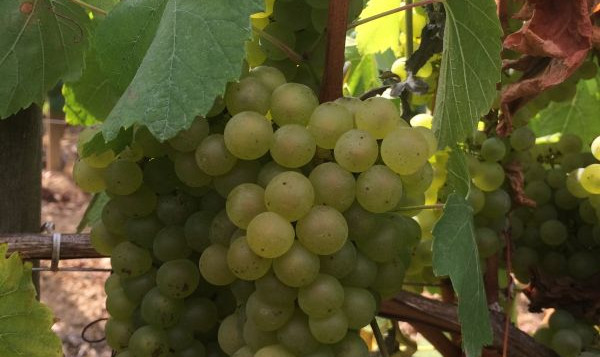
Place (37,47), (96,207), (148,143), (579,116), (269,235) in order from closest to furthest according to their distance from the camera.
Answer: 1. (269,235)
2. (148,143)
3. (37,47)
4. (96,207)
5. (579,116)

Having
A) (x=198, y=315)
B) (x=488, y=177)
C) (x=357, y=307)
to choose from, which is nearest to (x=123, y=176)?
(x=198, y=315)

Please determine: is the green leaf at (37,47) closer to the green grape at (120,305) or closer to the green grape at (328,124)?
the green grape at (120,305)

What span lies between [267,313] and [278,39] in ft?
0.97

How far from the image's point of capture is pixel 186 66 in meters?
0.68

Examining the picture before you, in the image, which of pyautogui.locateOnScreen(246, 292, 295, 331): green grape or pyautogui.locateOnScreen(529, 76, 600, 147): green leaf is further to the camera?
pyautogui.locateOnScreen(529, 76, 600, 147): green leaf

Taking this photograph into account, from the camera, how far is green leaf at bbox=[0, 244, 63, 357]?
793mm

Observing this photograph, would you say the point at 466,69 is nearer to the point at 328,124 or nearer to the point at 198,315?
the point at 328,124

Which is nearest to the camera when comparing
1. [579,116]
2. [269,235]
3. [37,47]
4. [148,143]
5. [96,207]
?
[269,235]

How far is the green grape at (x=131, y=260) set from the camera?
31.7 inches

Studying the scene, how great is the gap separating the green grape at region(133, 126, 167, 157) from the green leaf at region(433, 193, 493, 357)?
263 mm

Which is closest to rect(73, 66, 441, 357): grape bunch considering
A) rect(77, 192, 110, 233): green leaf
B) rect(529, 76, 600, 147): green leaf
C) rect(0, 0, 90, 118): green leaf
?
rect(0, 0, 90, 118): green leaf

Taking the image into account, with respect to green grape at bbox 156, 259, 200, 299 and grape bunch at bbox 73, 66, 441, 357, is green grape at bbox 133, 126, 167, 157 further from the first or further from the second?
green grape at bbox 156, 259, 200, 299

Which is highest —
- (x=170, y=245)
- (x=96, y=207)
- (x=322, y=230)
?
Answer: (x=322, y=230)

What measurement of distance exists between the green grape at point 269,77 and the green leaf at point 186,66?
0.07m
